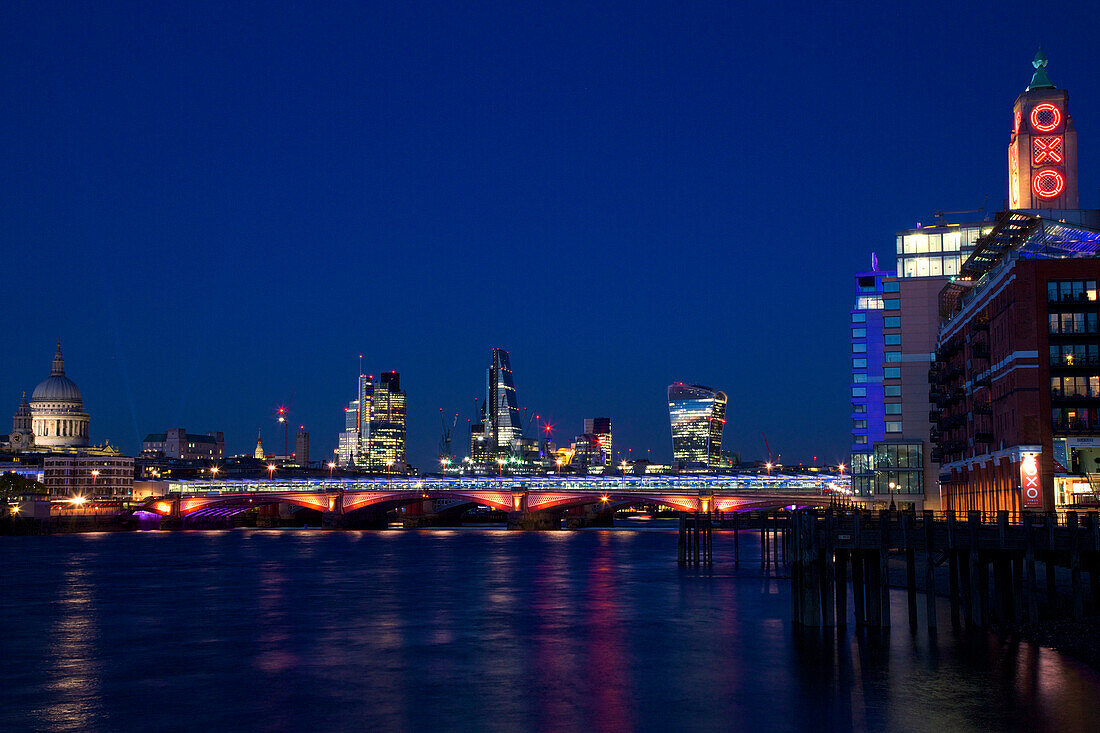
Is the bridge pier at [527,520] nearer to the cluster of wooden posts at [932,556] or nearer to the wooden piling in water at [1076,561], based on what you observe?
the cluster of wooden posts at [932,556]

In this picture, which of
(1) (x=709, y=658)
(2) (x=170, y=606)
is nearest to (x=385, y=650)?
(1) (x=709, y=658)

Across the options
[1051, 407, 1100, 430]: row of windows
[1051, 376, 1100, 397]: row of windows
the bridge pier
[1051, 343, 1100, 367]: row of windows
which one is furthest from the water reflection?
the bridge pier

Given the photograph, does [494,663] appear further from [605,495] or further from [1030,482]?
[605,495]

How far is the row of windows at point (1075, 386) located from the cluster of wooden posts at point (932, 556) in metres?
25.3

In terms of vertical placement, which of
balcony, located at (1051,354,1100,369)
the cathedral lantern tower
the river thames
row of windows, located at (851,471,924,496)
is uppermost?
the cathedral lantern tower

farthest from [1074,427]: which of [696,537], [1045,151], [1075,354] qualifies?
[1045,151]

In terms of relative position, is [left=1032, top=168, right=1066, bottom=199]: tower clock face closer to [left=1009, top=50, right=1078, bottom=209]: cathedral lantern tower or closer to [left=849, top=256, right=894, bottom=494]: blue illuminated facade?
[left=1009, top=50, right=1078, bottom=209]: cathedral lantern tower

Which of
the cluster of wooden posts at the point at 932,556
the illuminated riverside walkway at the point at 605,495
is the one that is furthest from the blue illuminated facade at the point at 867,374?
the cluster of wooden posts at the point at 932,556

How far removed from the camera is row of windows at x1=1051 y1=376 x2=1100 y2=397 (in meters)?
75.2

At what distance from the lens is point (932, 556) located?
48656 millimetres

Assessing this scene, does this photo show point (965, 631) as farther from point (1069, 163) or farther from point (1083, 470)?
point (1069, 163)

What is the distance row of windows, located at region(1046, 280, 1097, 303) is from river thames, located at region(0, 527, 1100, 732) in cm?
2357

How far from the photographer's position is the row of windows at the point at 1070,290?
74.5 metres

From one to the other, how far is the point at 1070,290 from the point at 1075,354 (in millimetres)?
4140
